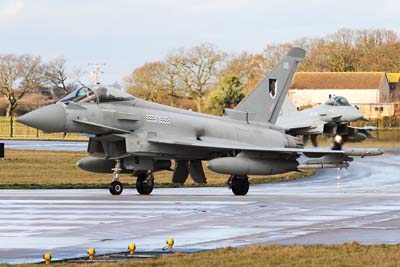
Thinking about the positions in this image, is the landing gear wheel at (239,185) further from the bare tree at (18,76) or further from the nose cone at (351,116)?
the bare tree at (18,76)

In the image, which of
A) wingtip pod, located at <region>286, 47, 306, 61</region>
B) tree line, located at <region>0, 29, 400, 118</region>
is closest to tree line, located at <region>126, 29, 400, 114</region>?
tree line, located at <region>0, 29, 400, 118</region>

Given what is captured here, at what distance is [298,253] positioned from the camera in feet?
46.0

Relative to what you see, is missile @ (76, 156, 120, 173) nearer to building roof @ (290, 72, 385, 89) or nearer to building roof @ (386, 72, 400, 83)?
building roof @ (290, 72, 385, 89)

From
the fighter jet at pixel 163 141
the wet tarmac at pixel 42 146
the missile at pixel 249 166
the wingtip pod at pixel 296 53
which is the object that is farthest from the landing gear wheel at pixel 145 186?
the wet tarmac at pixel 42 146

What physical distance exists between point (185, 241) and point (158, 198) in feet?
31.6

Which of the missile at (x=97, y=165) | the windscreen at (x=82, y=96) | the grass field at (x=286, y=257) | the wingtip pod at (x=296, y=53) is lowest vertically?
the grass field at (x=286, y=257)

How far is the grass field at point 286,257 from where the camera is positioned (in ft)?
43.0

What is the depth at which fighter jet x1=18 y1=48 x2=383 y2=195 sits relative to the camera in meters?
25.9

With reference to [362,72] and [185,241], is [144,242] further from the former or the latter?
[362,72]

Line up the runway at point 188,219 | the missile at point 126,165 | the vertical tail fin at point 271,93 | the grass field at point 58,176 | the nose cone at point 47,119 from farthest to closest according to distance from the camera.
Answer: the grass field at point 58,176 → the vertical tail fin at point 271,93 → the missile at point 126,165 → the nose cone at point 47,119 → the runway at point 188,219

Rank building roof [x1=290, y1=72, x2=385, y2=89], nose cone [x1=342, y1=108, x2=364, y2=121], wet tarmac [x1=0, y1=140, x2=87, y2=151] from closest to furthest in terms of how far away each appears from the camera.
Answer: nose cone [x1=342, y1=108, x2=364, y2=121] → wet tarmac [x1=0, y1=140, x2=87, y2=151] → building roof [x1=290, y1=72, x2=385, y2=89]

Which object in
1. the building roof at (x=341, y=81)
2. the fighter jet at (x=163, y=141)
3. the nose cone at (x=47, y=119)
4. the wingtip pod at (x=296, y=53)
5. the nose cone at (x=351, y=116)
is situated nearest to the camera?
A: the nose cone at (x=47, y=119)

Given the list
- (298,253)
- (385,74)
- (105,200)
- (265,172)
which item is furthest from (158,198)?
(385,74)

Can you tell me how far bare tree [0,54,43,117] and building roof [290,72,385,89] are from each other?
31995 mm
